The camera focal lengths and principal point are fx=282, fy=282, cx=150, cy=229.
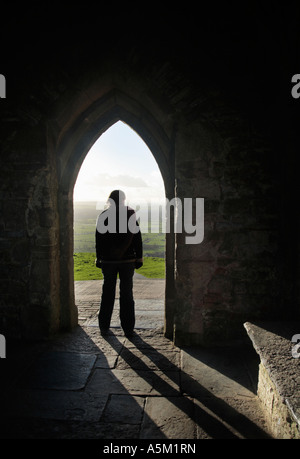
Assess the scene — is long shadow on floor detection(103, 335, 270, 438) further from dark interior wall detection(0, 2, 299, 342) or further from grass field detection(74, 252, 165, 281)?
grass field detection(74, 252, 165, 281)

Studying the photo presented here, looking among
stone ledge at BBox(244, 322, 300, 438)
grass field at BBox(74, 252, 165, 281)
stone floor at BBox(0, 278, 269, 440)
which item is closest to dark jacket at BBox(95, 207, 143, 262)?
stone floor at BBox(0, 278, 269, 440)

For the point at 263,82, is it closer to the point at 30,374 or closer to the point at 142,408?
the point at 142,408

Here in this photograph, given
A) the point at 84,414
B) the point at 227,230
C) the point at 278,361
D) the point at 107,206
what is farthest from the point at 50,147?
the point at 278,361

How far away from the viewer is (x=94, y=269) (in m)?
7.98

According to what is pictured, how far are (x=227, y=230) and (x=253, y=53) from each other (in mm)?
1933

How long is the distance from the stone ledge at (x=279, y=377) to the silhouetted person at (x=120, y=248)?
4.96ft

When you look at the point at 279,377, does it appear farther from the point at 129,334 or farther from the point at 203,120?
the point at 203,120

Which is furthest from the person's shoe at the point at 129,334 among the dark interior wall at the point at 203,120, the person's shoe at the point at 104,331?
the dark interior wall at the point at 203,120

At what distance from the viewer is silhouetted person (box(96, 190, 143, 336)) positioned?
345 cm

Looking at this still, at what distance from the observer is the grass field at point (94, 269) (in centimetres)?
709

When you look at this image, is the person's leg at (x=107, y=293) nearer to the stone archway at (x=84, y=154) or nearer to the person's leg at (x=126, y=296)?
the person's leg at (x=126, y=296)

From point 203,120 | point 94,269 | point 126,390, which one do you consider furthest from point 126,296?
point 94,269

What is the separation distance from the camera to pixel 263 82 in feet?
10.1

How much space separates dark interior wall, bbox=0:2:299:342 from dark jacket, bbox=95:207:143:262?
0.59 meters
